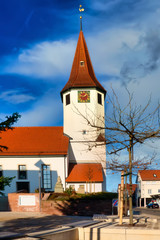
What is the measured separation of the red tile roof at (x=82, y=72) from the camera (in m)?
40.8

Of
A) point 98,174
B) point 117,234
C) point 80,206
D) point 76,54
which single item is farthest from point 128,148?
point 76,54

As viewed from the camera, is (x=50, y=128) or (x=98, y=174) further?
(x=50, y=128)

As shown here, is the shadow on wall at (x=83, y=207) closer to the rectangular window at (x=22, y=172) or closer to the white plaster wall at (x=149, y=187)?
the rectangular window at (x=22, y=172)

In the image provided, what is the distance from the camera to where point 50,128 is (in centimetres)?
4231

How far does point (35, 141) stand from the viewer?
3931cm

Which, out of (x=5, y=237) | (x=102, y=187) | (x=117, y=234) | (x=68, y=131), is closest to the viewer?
(x=5, y=237)

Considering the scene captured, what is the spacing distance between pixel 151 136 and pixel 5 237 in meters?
5.93

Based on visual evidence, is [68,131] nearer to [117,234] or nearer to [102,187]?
[102,187]

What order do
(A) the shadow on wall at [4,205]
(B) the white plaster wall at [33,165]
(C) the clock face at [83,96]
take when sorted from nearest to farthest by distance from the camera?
(A) the shadow on wall at [4,205] < (B) the white plaster wall at [33,165] < (C) the clock face at [83,96]

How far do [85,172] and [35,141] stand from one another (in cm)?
741

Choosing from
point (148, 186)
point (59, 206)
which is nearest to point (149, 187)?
point (148, 186)

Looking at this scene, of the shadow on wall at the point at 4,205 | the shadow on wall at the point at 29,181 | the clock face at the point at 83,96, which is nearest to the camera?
the shadow on wall at the point at 4,205

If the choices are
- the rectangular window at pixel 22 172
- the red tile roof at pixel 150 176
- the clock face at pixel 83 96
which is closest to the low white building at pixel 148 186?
the red tile roof at pixel 150 176

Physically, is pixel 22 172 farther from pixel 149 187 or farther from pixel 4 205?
pixel 149 187
